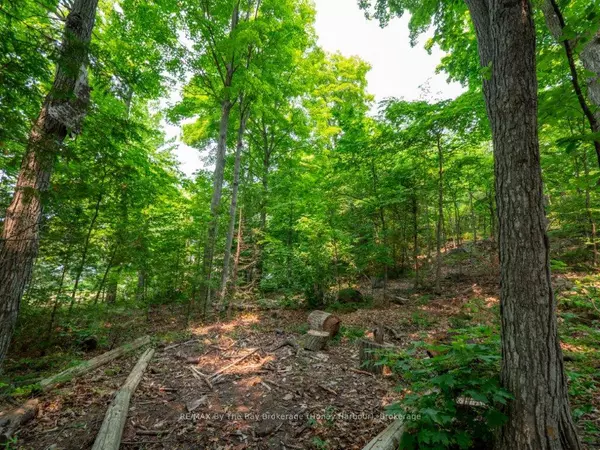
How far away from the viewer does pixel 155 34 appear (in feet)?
28.9

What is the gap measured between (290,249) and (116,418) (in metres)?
7.59

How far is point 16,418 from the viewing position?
128 inches

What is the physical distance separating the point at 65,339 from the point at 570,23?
374 inches

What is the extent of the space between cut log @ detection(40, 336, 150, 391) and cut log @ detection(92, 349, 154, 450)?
3.43 feet

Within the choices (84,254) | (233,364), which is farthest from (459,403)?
(84,254)

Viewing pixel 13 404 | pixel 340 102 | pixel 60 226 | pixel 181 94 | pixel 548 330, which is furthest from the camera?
pixel 340 102

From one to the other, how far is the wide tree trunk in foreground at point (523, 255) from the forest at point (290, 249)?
0.02 meters

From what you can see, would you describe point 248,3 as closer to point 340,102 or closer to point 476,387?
point 340,102

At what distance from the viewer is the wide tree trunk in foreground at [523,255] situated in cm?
200

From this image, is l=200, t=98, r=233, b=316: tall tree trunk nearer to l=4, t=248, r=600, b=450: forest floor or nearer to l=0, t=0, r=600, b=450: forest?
l=0, t=0, r=600, b=450: forest

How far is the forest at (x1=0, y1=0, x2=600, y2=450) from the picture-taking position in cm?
219

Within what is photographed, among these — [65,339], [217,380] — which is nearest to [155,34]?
[65,339]

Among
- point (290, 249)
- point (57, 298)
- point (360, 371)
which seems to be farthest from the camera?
point (290, 249)

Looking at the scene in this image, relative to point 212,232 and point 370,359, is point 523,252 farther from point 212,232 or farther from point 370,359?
point 212,232
